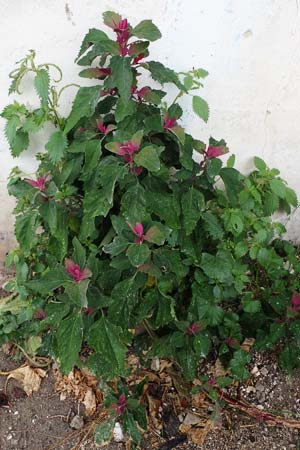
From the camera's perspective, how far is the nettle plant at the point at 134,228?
5.77 feet

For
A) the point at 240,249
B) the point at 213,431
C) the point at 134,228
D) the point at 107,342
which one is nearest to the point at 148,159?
the point at 134,228

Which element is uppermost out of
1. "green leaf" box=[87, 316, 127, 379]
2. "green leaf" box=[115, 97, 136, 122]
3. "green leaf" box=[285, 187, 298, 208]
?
"green leaf" box=[115, 97, 136, 122]

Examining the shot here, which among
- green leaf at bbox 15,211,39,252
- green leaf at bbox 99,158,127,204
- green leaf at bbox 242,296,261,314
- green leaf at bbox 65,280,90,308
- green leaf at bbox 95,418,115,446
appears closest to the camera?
green leaf at bbox 65,280,90,308

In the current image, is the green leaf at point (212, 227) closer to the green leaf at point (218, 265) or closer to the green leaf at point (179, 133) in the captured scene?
the green leaf at point (218, 265)

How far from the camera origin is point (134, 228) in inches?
70.4

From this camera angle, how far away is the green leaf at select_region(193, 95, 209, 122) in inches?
79.8

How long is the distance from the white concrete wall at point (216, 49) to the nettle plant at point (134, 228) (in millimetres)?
86

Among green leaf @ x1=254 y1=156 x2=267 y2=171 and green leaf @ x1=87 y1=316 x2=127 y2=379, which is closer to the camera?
green leaf @ x1=87 y1=316 x2=127 y2=379

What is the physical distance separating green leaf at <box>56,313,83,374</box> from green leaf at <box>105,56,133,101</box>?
76 cm

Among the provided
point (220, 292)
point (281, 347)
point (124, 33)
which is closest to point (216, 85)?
point (124, 33)

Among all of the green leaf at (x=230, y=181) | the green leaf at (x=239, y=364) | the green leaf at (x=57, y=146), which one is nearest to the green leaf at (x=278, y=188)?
the green leaf at (x=230, y=181)

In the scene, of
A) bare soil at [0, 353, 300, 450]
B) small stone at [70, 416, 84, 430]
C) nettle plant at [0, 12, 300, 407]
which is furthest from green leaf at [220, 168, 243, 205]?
small stone at [70, 416, 84, 430]

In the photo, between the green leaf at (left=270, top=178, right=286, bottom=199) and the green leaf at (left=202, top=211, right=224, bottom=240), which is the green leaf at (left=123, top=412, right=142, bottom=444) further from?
the green leaf at (left=270, top=178, right=286, bottom=199)

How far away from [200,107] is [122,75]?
0.41 meters
